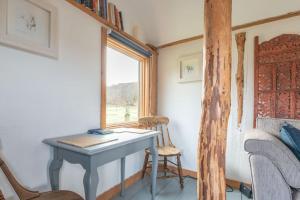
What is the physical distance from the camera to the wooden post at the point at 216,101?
1.02 m

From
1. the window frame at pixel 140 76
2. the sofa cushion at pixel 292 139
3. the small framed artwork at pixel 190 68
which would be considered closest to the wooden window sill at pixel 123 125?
the window frame at pixel 140 76

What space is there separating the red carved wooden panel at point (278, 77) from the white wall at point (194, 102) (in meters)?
0.07

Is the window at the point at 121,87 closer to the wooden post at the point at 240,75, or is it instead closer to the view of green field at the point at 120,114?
the view of green field at the point at 120,114

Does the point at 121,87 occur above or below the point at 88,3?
below

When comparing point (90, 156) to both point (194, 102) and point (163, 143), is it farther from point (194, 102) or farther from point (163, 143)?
point (194, 102)

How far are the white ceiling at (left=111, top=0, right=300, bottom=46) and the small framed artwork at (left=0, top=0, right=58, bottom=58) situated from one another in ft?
3.34

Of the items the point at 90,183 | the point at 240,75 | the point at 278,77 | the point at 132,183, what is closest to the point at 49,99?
the point at 90,183

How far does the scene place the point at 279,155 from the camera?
1.26 meters

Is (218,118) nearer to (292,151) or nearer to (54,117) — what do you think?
(292,151)

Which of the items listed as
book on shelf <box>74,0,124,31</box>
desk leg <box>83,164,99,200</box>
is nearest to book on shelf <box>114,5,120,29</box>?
book on shelf <box>74,0,124,31</box>

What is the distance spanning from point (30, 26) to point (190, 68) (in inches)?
77.3

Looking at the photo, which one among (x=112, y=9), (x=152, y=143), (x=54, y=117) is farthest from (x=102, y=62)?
(x=152, y=143)

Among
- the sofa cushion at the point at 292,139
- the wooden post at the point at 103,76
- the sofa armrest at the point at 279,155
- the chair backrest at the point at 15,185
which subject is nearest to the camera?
the chair backrest at the point at 15,185

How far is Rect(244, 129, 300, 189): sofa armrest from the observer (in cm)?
122
